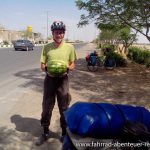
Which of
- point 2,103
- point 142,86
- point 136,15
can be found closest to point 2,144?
point 2,103

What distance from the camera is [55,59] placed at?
501cm

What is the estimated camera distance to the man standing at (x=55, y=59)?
4979mm

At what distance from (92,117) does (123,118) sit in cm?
29

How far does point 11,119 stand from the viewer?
663cm

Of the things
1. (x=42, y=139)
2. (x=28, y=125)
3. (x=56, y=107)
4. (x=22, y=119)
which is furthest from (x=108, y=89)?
(x=42, y=139)

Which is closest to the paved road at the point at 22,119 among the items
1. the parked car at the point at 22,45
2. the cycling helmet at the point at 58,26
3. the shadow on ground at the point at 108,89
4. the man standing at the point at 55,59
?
the man standing at the point at 55,59

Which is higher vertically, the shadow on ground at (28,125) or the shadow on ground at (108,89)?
the shadow on ground at (28,125)

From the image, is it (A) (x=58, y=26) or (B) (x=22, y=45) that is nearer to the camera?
(A) (x=58, y=26)

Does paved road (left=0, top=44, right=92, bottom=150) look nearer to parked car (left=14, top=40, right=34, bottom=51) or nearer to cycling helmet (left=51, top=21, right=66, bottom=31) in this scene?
cycling helmet (left=51, top=21, right=66, bottom=31)

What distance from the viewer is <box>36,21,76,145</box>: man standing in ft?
16.3

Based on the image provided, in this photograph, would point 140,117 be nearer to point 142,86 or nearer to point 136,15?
point 142,86

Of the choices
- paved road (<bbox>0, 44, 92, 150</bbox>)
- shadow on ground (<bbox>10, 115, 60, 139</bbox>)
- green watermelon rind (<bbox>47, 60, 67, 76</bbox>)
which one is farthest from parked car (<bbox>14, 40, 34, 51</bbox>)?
green watermelon rind (<bbox>47, 60, 67, 76</bbox>)

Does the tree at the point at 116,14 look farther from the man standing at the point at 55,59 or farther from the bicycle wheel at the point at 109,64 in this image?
A: the man standing at the point at 55,59

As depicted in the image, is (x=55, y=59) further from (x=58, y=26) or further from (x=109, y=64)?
(x=109, y=64)
